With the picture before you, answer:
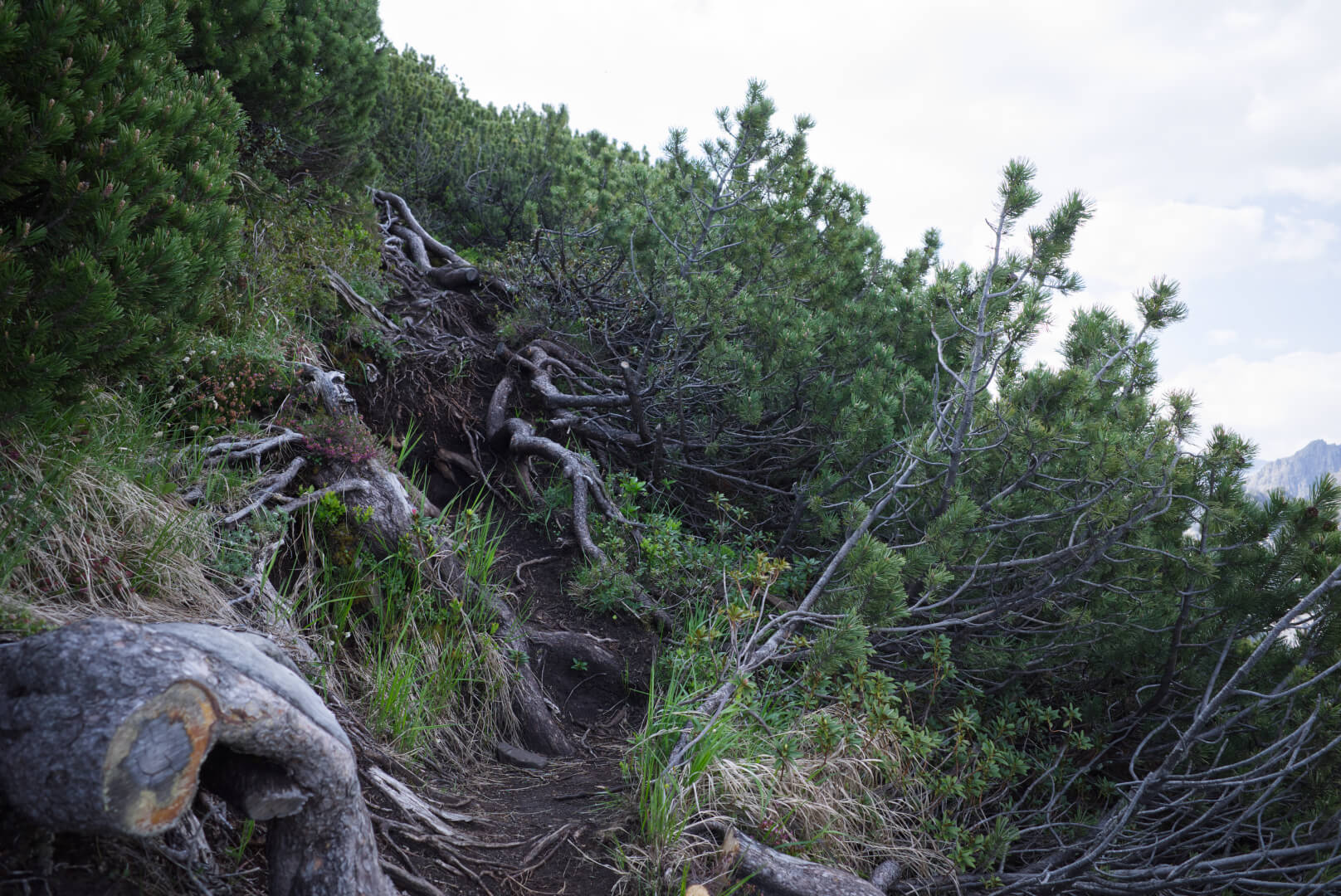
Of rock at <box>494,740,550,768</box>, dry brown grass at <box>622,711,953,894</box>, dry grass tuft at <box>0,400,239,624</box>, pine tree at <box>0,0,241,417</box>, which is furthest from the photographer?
rock at <box>494,740,550,768</box>

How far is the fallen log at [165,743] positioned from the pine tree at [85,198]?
1.17m

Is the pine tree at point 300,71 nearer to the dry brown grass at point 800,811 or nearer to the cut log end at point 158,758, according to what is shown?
the cut log end at point 158,758

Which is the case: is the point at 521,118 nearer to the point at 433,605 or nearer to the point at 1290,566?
the point at 433,605

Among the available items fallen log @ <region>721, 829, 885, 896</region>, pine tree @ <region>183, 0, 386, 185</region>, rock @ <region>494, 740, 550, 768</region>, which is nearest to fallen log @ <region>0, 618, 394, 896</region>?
fallen log @ <region>721, 829, 885, 896</region>

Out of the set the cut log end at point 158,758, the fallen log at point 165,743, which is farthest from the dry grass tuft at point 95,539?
the cut log end at point 158,758

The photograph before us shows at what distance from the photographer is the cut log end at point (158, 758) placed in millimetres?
1939

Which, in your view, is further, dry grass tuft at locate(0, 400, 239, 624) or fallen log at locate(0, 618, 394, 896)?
dry grass tuft at locate(0, 400, 239, 624)

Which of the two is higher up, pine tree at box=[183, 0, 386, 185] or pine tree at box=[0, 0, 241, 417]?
pine tree at box=[183, 0, 386, 185]

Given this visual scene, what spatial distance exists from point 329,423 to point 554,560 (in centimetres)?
189

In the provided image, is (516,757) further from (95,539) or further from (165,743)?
(165,743)

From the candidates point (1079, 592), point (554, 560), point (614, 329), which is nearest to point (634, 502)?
point (554, 560)

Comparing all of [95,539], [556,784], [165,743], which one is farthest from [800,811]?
[95,539]

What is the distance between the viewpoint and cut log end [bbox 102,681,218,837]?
1939 millimetres

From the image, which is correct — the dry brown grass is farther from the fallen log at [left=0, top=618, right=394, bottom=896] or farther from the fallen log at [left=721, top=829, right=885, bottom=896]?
the fallen log at [left=0, top=618, right=394, bottom=896]
